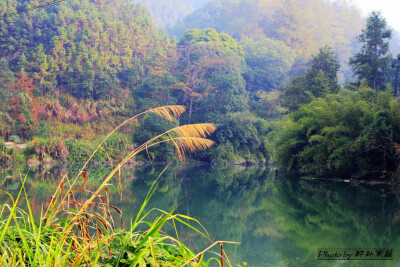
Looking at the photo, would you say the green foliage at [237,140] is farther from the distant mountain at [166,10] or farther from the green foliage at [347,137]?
the distant mountain at [166,10]

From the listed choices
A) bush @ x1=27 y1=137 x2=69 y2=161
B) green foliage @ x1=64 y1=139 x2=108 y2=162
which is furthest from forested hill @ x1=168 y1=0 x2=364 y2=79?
bush @ x1=27 y1=137 x2=69 y2=161

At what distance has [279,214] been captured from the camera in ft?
28.0

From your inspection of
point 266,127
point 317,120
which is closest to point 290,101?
point 317,120

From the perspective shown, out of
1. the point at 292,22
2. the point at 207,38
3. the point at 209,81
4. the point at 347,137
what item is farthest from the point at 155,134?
the point at 292,22

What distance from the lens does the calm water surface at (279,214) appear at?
5.71 metres

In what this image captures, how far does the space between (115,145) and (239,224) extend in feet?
58.9

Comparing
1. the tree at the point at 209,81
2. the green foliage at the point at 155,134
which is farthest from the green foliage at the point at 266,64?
the green foliage at the point at 155,134

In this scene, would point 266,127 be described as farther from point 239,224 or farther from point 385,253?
point 385,253

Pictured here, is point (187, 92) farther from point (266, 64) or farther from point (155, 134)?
point (266, 64)

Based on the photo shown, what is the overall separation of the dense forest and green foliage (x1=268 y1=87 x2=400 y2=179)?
4cm

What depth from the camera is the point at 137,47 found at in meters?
34.1

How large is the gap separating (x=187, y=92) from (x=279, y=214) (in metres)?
21.3

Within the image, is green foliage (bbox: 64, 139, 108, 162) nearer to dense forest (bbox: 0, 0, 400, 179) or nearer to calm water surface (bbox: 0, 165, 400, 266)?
dense forest (bbox: 0, 0, 400, 179)

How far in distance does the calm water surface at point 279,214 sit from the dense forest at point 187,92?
7.17 ft
